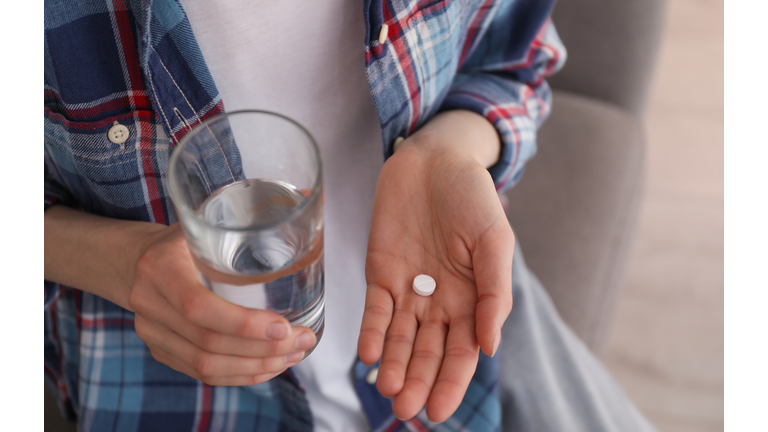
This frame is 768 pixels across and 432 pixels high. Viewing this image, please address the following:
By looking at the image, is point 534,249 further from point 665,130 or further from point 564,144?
point 665,130

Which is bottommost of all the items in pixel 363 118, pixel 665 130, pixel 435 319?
pixel 665 130

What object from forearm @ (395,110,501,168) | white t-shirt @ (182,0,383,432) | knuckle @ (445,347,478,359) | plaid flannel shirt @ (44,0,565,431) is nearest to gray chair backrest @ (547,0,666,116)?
plaid flannel shirt @ (44,0,565,431)

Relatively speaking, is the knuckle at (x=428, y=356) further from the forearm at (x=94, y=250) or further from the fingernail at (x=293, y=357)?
the forearm at (x=94, y=250)

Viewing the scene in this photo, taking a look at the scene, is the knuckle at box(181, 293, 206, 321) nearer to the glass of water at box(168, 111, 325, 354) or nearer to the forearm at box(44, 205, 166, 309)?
the glass of water at box(168, 111, 325, 354)

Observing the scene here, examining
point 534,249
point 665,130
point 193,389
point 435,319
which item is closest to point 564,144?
point 534,249

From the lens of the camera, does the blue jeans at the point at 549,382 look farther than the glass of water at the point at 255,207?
Yes

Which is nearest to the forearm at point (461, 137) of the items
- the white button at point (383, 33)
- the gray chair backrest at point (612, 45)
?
the white button at point (383, 33)

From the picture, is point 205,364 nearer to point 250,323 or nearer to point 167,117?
point 250,323
